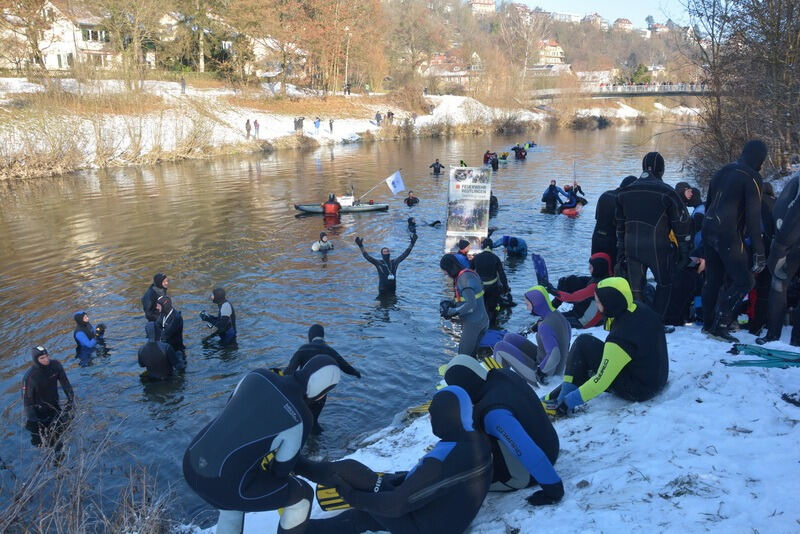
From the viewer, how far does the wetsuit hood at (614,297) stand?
4.79 metres

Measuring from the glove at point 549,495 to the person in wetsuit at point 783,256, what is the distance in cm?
357

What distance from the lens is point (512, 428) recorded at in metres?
4.00

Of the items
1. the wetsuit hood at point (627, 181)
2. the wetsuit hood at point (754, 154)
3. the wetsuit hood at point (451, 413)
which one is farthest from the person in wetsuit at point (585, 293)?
the wetsuit hood at point (451, 413)

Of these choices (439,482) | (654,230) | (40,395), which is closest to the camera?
(439,482)

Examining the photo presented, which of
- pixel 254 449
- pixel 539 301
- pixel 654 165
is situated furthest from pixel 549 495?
pixel 654 165

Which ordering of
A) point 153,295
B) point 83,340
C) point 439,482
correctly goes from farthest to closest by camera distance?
1. point 153,295
2. point 83,340
3. point 439,482

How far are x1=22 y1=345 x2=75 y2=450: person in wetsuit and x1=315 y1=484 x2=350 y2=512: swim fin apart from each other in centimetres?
489

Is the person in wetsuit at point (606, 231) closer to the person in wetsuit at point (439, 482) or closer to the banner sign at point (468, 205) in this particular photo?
the person in wetsuit at point (439, 482)

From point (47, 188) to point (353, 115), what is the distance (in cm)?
3410

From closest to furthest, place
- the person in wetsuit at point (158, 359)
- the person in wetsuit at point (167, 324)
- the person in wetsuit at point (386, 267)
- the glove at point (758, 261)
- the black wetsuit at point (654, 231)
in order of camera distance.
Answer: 1. the glove at point (758, 261)
2. the black wetsuit at point (654, 231)
3. the person in wetsuit at point (158, 359)
4. the person in wetsuit at point (167, 324)
5. the person in wetsuit at point (386, 267)

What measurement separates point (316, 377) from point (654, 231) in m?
4.67

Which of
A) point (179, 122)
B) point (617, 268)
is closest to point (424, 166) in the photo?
point (179, 122)

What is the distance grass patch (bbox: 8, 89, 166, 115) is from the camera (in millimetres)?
36562

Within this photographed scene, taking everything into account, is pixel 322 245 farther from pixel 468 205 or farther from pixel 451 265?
pixel 451 265
